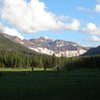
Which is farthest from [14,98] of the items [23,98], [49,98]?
[49,98]

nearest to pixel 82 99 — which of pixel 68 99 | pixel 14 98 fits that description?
pixel 68 99

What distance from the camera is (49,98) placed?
36844 millimetres

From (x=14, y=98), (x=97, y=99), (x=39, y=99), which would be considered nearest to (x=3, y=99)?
(x=14, y=98)

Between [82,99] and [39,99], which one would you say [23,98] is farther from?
[82,99]

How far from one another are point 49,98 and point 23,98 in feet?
8.98

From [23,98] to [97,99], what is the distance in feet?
25.3

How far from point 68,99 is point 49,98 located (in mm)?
2113

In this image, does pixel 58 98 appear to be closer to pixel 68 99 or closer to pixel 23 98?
pixel 68 99

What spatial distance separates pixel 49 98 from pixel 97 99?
4989 mm

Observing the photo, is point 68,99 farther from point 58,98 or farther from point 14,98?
point 14,98

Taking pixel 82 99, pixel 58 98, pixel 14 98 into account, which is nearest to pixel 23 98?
pixel 14 98

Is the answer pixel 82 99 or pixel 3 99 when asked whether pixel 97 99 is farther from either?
pixel 3 99

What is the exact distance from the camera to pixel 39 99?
36.3 meters

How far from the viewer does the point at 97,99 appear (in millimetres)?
35656
